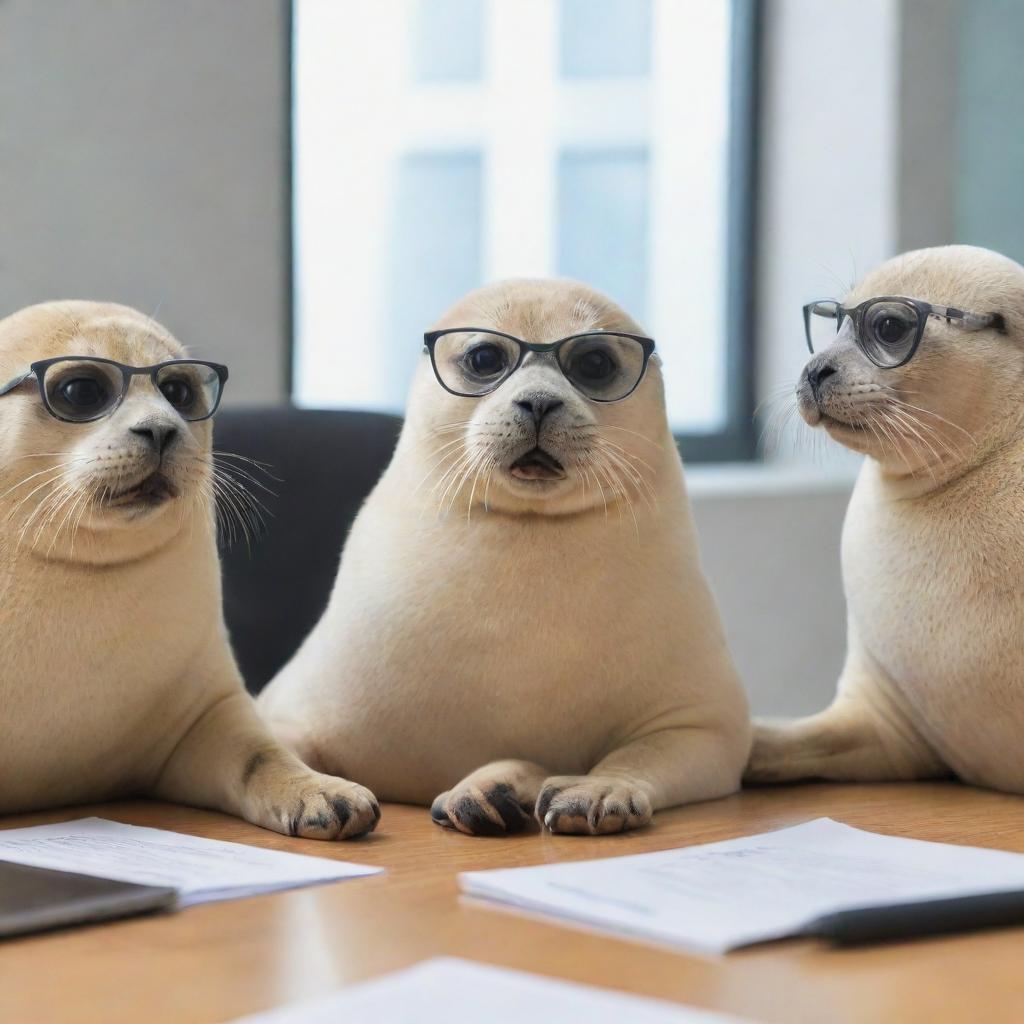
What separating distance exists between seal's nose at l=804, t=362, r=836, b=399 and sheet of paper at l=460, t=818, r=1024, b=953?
0.48m

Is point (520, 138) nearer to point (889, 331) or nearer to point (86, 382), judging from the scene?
point (889, 331)

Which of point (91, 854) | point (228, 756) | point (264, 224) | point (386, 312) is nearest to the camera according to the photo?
point (91, 854)

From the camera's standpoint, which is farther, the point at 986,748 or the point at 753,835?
the point at 986,748

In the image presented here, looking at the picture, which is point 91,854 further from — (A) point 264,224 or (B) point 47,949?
(A) point 264,224

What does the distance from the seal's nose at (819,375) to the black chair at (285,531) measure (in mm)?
999

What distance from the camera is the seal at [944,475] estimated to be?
1.48 meters

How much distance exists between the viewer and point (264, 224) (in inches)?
126

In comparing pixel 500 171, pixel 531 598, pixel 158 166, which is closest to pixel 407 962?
pixel 531 598

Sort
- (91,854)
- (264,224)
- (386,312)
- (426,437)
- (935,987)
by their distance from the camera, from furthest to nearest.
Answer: (386,312), (264,224), (426,437), (91,854), (935,987)

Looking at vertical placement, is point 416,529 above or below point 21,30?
below

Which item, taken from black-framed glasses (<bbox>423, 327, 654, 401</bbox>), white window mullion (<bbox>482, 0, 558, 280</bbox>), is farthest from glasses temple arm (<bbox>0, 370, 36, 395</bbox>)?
white window mullion (<bbox>482, 0, 558, 280</bbox>)

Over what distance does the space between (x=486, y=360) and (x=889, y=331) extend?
0.42 m

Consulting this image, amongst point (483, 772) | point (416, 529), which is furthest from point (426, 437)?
point (483, 772)

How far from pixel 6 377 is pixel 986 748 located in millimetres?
1051
